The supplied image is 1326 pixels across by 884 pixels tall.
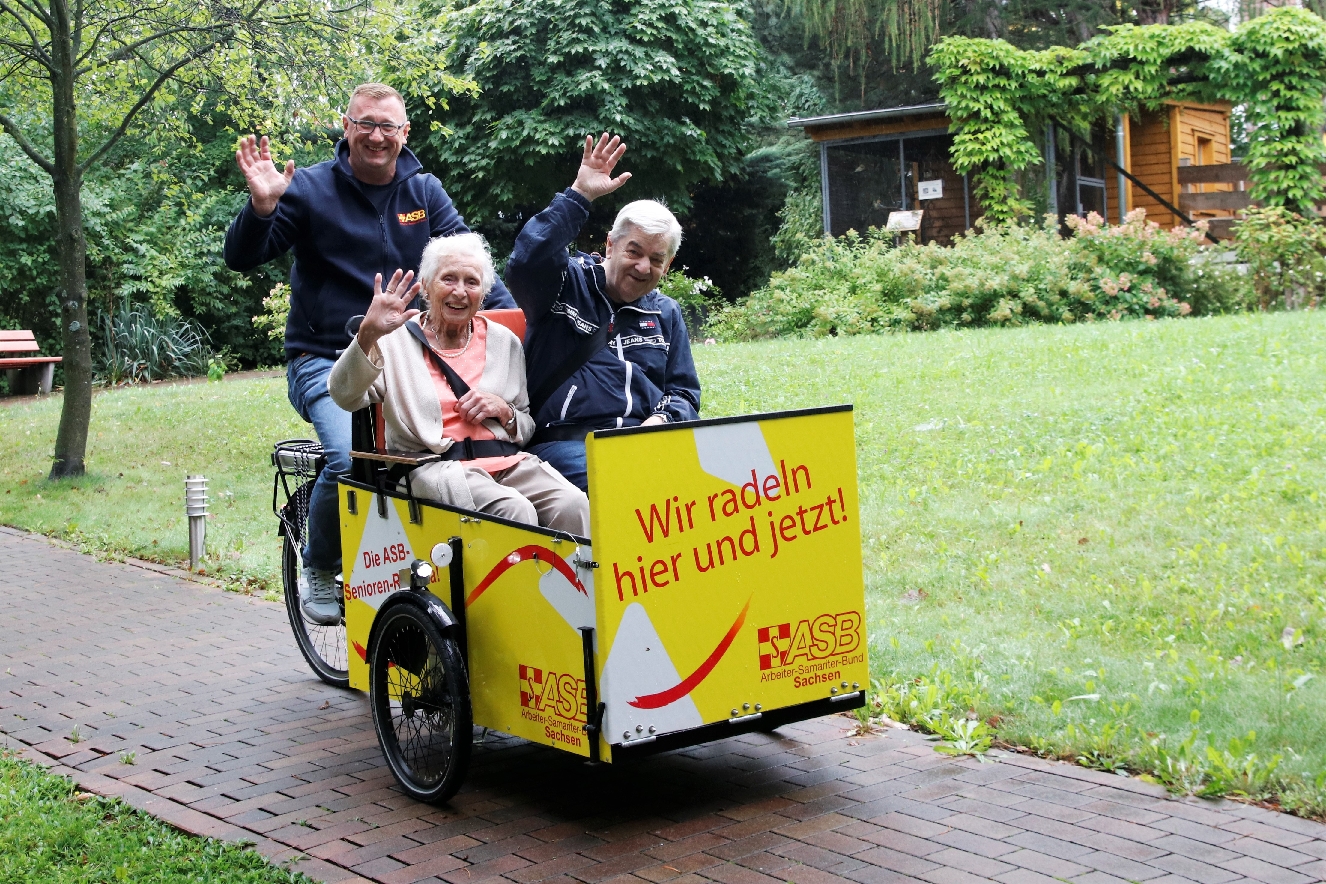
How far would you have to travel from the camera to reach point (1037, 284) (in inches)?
623

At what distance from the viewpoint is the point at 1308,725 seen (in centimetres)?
437

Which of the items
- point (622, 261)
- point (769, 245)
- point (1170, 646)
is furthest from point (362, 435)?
point (769, 245)

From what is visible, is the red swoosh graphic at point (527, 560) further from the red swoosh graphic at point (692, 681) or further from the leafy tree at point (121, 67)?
the leafy tree at point (121, 67)

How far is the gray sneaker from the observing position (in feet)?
17.5

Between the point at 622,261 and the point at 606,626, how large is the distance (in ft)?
5.02

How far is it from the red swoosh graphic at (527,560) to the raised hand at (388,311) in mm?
832

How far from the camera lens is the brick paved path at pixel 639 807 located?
354 cm

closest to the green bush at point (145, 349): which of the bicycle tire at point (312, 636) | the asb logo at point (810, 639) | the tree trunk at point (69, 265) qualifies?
the tree trunk at point (69, 265)

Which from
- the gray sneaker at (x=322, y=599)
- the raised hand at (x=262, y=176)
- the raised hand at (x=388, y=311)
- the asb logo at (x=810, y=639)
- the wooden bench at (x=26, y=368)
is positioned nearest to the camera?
the asb logo at (x=810, y=639)

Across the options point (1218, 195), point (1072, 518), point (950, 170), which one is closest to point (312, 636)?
point (1072, 518)

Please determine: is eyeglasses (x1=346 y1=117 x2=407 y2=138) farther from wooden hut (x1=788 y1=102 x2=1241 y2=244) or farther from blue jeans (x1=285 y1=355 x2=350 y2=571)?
wooden hut (x1=788 y1=102 x2=1241 y2=244)

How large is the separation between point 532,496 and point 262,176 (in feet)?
5.77

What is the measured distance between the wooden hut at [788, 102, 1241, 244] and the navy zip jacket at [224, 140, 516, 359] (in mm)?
18678

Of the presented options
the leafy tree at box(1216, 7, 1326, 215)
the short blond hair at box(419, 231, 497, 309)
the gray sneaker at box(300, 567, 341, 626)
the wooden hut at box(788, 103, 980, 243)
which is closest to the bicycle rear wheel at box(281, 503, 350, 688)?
the gray sneaker at box(300, 567, 341, 626)
